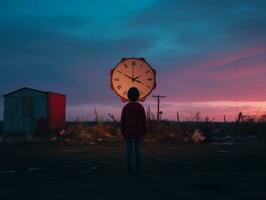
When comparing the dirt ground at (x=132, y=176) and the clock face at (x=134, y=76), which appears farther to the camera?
the clock face at (x=134, y=76)

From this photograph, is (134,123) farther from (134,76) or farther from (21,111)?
(21,111)

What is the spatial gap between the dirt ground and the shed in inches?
628

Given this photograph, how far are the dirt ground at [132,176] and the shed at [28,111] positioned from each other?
1596 cm

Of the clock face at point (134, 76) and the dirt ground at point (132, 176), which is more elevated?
the clock face at point (134, 76)

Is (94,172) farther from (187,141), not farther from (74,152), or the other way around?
(187,141)

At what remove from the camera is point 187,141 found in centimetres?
2670

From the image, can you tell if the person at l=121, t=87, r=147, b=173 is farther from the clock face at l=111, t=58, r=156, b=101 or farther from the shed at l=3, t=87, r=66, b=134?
the shed at l=3, t=87, r=66, b=134

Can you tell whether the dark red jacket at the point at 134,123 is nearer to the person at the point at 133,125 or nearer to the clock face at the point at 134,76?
the person at the point at 133,125

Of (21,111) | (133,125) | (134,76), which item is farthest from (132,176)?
(21,111)

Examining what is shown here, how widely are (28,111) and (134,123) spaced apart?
852 inches

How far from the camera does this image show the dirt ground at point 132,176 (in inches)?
399

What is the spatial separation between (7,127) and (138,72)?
15.7 meters

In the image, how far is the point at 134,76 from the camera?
21.6 meters

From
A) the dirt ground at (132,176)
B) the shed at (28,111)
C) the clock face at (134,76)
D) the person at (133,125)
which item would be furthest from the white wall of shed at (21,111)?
the person at (133,125)
